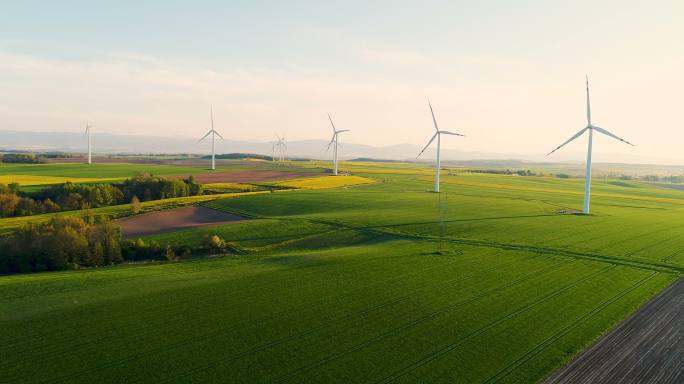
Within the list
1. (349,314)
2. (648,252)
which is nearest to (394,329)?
(349,314)

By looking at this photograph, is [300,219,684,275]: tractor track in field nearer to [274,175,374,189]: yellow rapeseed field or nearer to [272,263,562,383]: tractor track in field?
[272,263,562,383]: tractor track in field

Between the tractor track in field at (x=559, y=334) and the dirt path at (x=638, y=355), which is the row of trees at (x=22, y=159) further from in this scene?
the dirt path at (x=638, y=355)

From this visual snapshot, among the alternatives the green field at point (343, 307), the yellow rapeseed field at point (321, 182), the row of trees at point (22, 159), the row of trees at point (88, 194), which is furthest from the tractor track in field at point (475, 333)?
the row of trees at point (22, 159)

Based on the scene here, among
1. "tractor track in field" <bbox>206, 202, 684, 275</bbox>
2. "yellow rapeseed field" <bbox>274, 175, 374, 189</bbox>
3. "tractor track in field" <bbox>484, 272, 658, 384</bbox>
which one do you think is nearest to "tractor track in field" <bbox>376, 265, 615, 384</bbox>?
"tractor track in field" <bbox>484, 272, 658, 384</bbox>

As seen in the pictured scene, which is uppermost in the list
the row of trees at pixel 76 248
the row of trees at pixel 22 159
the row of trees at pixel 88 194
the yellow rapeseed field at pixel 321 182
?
the row of trees at pixel 22 159

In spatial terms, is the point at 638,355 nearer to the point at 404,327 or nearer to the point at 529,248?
the point at 404,327

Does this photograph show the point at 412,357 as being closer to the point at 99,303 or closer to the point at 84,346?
the point at 84,346
